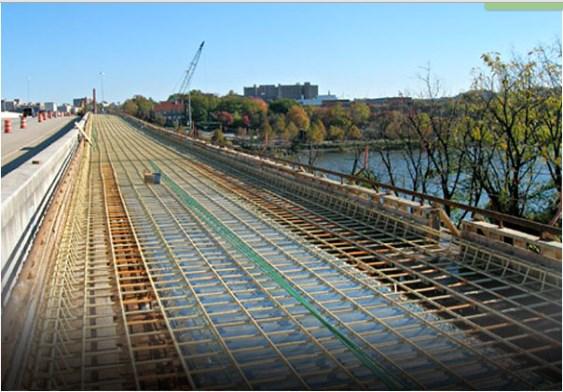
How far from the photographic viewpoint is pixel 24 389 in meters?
5.14

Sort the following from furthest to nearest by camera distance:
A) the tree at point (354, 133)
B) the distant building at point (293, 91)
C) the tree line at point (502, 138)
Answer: the distant building at point (293, 91) < the tree at point (354, 133) < the tree line at point (502, 138)

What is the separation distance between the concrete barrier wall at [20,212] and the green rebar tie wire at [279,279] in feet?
10.9

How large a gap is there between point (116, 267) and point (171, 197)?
24.9 ft

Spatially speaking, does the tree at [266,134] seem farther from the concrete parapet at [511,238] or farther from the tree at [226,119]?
the tree at [226,119]

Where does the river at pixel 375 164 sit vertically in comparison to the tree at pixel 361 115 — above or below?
below

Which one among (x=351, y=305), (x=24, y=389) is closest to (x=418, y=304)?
(x=351, y=305)

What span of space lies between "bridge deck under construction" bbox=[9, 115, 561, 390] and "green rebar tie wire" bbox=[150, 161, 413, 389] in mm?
20

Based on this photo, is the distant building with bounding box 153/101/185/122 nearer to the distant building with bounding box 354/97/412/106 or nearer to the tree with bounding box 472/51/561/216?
the distant building with bounding box 354/97/412/106

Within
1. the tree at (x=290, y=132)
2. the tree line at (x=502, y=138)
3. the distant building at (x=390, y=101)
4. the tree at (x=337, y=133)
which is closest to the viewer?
the tree line at (x=502, y=138)

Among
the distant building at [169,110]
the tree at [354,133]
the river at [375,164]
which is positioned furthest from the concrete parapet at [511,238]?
the distant building at [169,110]

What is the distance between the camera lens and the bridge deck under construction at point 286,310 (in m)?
5.75

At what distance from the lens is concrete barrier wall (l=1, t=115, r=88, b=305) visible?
705 cm

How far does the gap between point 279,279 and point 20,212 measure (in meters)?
3.75

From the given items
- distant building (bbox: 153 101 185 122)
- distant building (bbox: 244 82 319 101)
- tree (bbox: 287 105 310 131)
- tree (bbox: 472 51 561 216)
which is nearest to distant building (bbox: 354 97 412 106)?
tree (bbox: 472 51 561 216)
